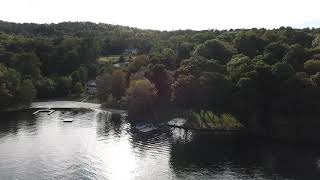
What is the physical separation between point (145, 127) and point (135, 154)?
8.77 metres

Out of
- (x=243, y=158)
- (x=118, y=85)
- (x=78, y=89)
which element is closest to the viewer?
(x=243, y=158)

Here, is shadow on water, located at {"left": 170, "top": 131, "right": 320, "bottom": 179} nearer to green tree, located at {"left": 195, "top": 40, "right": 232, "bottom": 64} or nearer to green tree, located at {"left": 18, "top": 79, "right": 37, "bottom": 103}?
green tree, located at {"left": 195, "top": 40, "right": 232, "bottom": 64}

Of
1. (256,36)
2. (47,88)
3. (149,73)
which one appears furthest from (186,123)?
(47,88)

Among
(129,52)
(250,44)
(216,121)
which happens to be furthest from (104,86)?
(129,52)

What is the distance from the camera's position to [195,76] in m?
49.0

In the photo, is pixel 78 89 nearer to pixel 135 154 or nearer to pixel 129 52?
pixel 135 154

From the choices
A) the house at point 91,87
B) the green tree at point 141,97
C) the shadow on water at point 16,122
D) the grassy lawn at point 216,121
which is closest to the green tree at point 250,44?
the grassy lawn at point 216,121

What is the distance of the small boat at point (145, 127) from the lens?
46.0 m

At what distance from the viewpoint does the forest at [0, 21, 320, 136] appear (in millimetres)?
45906

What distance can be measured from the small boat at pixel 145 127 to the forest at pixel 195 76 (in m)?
3.54

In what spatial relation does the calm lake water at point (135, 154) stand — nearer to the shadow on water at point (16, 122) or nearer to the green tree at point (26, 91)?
the shadow on water at point (16, 122)

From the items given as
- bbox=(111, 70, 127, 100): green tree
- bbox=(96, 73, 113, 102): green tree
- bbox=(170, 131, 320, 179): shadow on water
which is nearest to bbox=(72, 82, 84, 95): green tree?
bbox=(96, 73, 113, 102): green tree

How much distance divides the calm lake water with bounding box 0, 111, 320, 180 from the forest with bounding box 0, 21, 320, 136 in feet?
12.9

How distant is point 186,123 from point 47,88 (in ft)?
79.9
